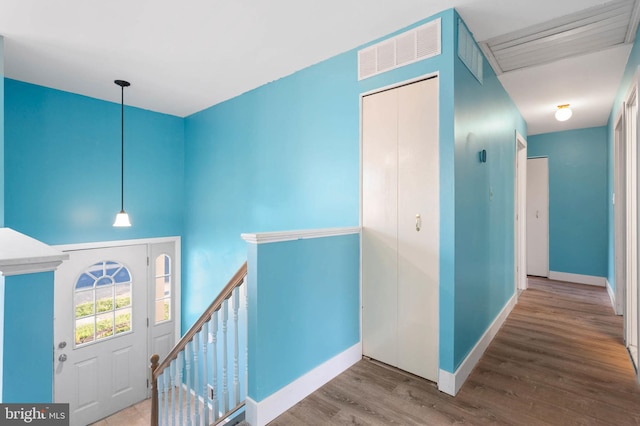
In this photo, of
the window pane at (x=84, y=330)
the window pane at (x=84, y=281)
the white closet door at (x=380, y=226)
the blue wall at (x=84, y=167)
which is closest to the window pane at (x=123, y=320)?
the window pane at (x=84, y=330)

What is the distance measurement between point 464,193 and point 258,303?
164 centimetres

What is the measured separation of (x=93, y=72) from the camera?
3.12 m

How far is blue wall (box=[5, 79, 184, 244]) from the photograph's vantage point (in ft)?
10.8

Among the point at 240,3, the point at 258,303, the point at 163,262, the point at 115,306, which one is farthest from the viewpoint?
the point at 163,262

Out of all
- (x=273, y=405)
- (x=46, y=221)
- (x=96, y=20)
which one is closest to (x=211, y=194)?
(x=46, y=221)

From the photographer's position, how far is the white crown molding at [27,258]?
923mm

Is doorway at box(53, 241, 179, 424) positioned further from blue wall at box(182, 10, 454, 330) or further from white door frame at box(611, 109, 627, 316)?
white door frame at box(611, 109, 627, 316)

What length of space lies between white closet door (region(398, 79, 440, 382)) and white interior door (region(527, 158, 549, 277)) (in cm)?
464

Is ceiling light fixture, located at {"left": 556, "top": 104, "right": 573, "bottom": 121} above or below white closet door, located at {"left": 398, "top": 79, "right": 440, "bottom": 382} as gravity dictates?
above

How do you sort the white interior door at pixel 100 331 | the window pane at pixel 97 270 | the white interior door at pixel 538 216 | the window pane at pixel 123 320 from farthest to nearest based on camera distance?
1. the white interior door at pixel 538 216
2. the window pane at pixel 123 320
3. the window pane at pixel 97 270
4. the white interior door at pixel 100 331

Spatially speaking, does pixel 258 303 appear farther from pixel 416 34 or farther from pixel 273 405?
pixel 416 34

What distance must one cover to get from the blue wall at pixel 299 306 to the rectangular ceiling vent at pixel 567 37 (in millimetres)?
2020

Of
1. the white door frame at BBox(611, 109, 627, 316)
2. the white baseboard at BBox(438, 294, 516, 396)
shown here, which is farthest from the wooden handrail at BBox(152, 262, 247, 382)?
the white door frame at BBox(611, 109, 627, 316)

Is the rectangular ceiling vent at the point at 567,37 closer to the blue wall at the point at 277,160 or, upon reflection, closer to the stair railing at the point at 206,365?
the blue wall at the point at 277,160
